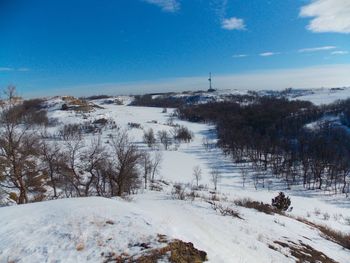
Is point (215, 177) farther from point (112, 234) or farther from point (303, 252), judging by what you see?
point (112, 234)

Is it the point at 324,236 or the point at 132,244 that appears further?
the point at 324,236

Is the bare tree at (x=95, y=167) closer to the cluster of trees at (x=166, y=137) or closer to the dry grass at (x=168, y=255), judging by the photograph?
the dry grass at (x=168, y=255)

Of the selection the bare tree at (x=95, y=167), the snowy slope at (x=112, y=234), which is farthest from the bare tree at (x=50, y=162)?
the snowy slope at (x=112, y=234)

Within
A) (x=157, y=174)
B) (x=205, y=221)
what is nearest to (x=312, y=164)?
(x=157, y=174)

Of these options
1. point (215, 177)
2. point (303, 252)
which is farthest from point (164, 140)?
point (303, 252)

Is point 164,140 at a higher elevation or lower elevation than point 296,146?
higher

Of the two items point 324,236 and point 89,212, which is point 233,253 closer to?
point 89,212

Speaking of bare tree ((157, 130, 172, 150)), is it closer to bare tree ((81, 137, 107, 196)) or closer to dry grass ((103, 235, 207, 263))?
bare tree ((81, 137, 107, 196))

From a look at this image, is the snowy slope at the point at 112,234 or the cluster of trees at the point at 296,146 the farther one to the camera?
the cluster of trees at the point at 296,146
